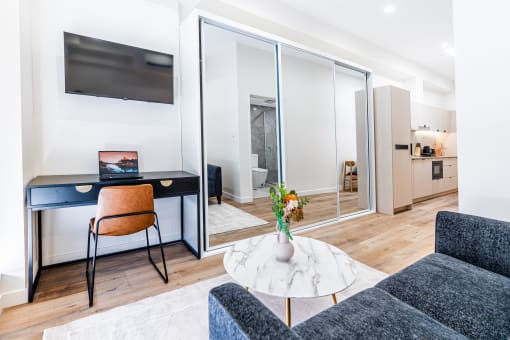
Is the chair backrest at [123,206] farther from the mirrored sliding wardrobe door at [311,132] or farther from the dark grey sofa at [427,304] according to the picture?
the mirrored sliding wardrobe door at [311,132]

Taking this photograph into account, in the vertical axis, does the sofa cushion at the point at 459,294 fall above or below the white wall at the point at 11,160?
below

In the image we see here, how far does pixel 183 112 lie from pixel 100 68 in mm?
869

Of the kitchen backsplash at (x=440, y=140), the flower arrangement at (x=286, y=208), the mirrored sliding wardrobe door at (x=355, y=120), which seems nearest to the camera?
the flower arrangement at (x=286, y=208)

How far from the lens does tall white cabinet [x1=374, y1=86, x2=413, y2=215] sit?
3.87 m

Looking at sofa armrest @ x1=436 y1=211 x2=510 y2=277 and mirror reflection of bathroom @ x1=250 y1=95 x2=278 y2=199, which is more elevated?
mirror reflection of bathroom @ x1=250 y1=95 x2=278 y2=199

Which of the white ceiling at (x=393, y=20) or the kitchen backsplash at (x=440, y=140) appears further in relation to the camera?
the kitchen backsplash at (x=440, y=140)

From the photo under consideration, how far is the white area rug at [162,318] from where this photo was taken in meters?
1.42

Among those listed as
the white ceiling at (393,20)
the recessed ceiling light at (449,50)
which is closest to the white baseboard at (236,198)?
the white ceiling at (393,20)

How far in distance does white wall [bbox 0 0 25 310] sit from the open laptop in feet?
2.02

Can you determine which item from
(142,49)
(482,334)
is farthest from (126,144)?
(482,334)

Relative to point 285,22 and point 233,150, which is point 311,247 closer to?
point 233,150

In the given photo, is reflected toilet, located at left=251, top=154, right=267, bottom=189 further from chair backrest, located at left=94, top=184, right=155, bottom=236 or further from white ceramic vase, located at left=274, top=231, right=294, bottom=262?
white ceramic vase, located at left=274, top=231, right=294, bottom=262

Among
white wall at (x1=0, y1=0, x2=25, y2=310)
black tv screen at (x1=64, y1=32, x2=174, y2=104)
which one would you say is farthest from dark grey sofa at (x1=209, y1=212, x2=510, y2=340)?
black tv screen at (x1=64, y1=32, x2=174, y2=104)

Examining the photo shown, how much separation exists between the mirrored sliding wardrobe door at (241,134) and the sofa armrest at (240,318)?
2.44m
